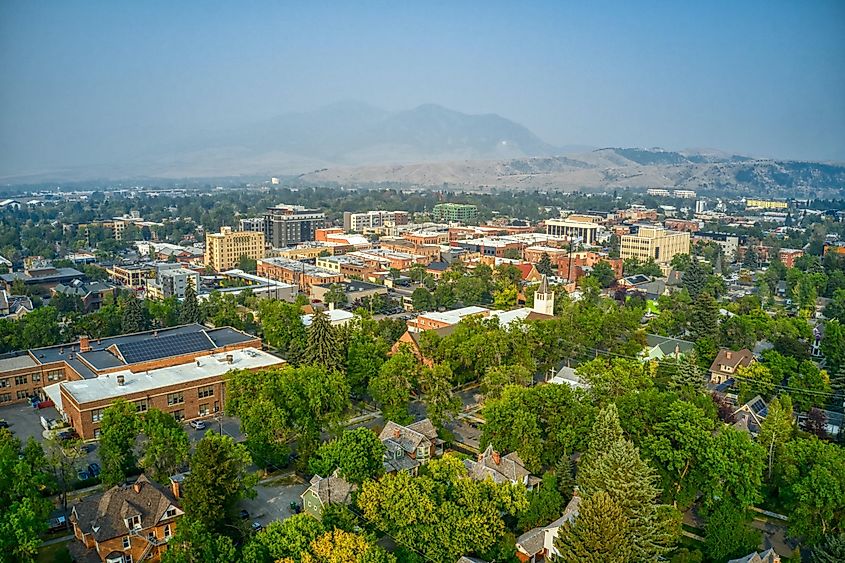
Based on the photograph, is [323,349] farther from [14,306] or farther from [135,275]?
[135,275]

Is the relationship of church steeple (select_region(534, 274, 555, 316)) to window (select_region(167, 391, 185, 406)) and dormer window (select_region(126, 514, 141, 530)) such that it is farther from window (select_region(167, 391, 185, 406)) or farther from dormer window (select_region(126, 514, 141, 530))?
dormer window (select_region(126, 514, 141, 530))

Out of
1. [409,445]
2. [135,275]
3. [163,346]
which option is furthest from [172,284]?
[409,445]

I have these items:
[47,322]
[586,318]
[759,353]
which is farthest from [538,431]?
[47,322]

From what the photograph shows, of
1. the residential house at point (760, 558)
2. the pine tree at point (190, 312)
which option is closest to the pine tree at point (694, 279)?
the pine tree at point (190, 312)

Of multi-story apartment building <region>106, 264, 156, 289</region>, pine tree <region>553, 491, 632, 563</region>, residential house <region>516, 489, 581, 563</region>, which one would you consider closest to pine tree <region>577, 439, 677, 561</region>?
pine tree <region>553, 491, 632, 563</region>

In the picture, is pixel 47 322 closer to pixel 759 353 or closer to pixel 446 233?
pixel 759 353
